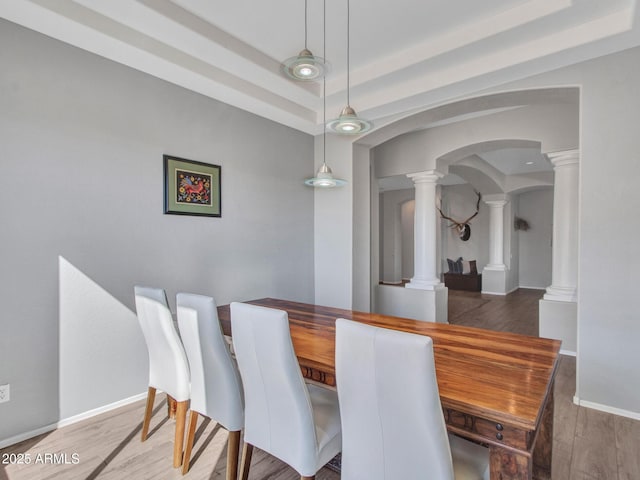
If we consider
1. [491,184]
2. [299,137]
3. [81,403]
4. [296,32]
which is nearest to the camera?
[81,403]

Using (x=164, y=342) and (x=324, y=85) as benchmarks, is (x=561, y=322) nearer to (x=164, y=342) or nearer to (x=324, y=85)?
(x=324, y=85)

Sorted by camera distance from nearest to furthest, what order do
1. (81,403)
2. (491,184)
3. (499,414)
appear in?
(499,414), (81,403), (491,184)

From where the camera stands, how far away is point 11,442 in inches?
80.4

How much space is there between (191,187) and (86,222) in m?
0.86

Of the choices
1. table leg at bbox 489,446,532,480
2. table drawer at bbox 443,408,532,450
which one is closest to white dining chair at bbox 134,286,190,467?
table drawer at bbox 443,408,532,450

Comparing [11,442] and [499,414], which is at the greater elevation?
[499,414]

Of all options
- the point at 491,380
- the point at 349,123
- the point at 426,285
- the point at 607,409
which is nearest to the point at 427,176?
the point at 426,285

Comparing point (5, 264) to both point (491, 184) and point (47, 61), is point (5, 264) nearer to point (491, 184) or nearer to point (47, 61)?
point (47, 61)

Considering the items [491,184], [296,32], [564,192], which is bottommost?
[564,192]

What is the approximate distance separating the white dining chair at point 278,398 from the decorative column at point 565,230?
3389mm

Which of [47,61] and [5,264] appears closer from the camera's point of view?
[5,264]

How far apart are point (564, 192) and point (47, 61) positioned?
15.4 feet

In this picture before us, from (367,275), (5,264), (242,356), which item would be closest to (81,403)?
(5,264)

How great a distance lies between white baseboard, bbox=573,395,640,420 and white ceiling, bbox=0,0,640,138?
2.54 meters
